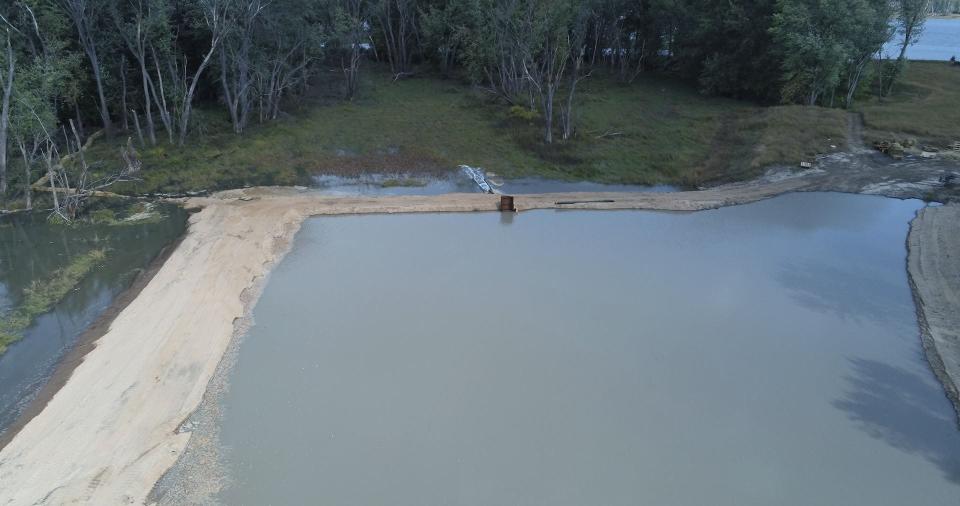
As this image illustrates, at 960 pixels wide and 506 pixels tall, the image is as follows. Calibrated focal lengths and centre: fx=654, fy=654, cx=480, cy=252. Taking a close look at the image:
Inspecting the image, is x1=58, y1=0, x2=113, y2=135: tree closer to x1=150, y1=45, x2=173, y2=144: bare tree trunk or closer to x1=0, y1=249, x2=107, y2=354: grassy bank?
x1=150, y1=45, x2=173, y2=144: bare tree trunk

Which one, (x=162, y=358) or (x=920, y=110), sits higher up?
(x=920, y=110)

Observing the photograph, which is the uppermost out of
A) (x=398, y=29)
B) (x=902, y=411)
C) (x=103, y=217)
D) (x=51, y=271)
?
(x=398, y=29)

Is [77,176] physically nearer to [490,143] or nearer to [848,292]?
[490,143]

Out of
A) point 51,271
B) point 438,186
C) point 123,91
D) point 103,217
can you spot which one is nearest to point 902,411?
point 438,186

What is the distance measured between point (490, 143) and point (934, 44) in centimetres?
5703

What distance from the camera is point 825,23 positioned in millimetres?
36188

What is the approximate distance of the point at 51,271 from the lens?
21.3 metres

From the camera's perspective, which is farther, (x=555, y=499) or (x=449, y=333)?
(x=449, y=333)

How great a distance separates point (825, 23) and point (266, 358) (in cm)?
3494

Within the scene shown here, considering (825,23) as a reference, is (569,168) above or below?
below

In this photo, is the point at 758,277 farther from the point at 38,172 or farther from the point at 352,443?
the point at 38,172

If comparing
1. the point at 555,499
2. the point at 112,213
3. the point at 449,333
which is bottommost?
the point at 555,499

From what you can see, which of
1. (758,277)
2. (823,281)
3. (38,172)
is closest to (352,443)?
(758,277)

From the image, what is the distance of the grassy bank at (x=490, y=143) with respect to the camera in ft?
99.3
